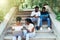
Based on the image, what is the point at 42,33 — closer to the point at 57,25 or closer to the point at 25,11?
the point at 57,25

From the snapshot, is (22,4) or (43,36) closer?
(43,36)

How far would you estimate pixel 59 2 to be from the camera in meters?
9.59

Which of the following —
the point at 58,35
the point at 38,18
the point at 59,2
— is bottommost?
the point at 58,35

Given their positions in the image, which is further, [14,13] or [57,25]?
[14,13]

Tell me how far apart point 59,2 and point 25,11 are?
173cm

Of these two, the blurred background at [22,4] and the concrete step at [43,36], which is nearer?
the concrete step at [43,36]

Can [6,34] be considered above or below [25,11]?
below

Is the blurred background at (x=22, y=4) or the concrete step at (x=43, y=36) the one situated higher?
the blurred background at (x=22, y=4)

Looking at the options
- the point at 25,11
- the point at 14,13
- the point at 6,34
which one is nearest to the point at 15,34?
the point at 6,34

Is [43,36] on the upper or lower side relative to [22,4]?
lower

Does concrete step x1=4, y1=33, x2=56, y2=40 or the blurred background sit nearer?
concrete step x1=4, y1=33, x2=56, y2=40

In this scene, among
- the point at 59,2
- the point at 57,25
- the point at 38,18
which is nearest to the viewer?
the point at 57,25

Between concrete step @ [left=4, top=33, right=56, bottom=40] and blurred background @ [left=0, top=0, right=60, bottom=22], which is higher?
blurred background @ [left=0, top=0, right=60, bottom=22]

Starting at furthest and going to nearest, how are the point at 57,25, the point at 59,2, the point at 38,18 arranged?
the point at 59,2, the point at 38,18, the point at 57,25
